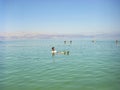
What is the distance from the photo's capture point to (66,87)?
37.5 feet

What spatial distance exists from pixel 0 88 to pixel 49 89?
3455 mm

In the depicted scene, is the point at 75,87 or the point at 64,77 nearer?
the point at 75,87

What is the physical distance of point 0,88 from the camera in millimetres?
11703

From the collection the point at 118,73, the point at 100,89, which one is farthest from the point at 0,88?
the point at 118,73

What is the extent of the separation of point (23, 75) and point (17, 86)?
9.44 feet

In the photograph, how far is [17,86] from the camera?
11914 millimetres

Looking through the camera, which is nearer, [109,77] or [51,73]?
[109,77]

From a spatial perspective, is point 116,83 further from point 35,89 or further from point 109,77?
point 35,89

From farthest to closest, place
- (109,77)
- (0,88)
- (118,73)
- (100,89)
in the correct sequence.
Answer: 1. (118,73)
2. (109,77)
3. (0,88)
4. (100,89)

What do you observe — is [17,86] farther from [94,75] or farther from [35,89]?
[94,75]

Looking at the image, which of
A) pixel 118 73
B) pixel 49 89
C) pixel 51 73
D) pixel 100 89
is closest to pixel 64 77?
pixel 51 73

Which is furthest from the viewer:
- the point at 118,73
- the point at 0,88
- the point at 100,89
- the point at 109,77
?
the point at 118,73

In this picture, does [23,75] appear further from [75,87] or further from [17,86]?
[75,87]

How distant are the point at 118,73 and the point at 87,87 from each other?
473 cm
